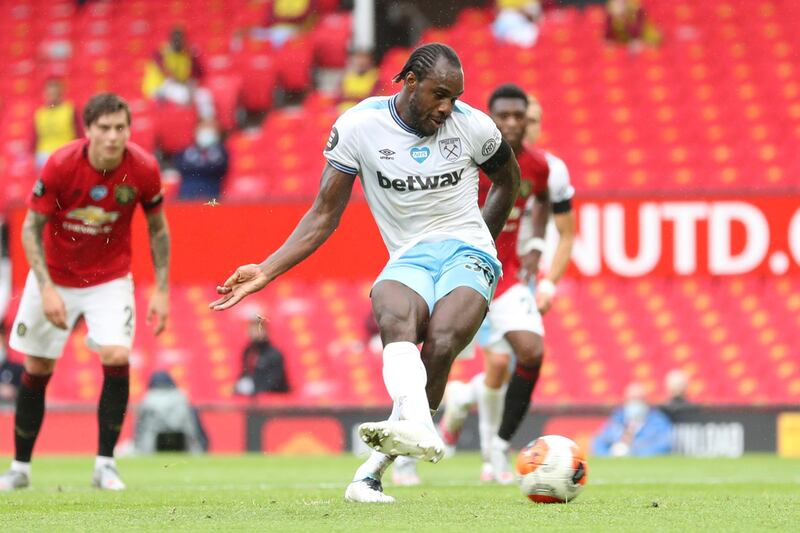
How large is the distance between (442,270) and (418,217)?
0.27 m

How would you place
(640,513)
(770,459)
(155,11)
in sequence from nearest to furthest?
(640,513) → (770,459) → (155,11)

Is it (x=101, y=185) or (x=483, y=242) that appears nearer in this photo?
(x=483, y=242)

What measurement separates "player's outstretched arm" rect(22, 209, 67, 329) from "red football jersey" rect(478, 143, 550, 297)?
261 cm

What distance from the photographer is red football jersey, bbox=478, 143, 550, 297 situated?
9.16 m

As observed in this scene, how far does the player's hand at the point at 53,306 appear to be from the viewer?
821 cm

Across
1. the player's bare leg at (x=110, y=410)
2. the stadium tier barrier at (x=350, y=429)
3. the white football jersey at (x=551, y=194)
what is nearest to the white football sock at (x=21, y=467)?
the player's bare leg at (x=110, y=410)

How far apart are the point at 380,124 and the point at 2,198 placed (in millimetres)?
13020

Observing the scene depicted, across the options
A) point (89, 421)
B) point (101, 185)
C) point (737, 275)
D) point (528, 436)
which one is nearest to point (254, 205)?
point (89, 421)

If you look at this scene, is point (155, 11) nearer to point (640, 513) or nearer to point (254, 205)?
point (254, 205)

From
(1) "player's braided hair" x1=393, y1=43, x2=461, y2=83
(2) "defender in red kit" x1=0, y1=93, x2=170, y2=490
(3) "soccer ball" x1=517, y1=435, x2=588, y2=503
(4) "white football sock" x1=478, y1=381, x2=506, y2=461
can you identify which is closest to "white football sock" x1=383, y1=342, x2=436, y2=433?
(3) "soccer ball" x1=517, y1=435, x2=588, y2=503

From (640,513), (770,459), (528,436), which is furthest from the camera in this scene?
(528,436)

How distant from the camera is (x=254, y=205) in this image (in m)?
16.5

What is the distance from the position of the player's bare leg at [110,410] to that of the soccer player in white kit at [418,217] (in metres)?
2.34

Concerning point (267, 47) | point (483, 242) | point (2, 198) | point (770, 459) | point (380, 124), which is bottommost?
point (770, 459)
